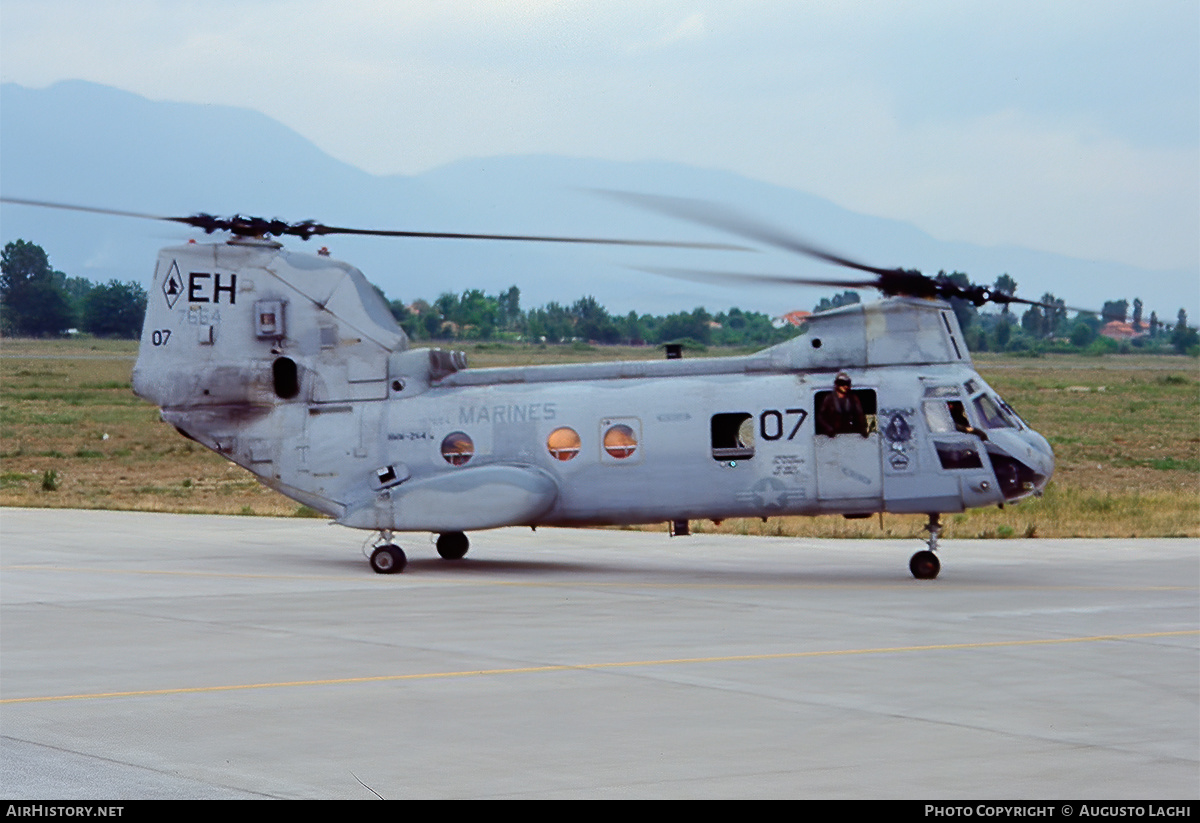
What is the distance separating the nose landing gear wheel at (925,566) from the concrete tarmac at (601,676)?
0.40m

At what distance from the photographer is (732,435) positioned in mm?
21125

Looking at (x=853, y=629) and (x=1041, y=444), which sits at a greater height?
(x=1041, y=444)

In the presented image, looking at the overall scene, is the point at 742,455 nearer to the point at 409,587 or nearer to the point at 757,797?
the point at 409,587

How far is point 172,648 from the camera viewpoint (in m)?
14.9

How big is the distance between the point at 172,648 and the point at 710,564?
9.43 meters

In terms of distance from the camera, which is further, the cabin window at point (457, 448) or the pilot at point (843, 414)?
the cabin window at point (457, 448)

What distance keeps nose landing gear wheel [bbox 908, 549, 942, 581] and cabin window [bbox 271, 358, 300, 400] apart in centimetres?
863

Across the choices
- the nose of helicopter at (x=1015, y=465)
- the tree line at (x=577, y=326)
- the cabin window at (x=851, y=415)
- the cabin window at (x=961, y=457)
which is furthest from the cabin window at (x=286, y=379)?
the tree line at (x=577, y=326)

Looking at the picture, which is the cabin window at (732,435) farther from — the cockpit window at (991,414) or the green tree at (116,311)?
the green tree at (116,311)

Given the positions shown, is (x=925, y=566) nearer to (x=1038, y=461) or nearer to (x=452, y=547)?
(x=1038, y=461)

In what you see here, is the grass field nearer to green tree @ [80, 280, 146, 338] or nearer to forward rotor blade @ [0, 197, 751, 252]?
forward rotor blade @ [0, 197, 751, 252]

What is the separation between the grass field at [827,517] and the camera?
94.6 feet

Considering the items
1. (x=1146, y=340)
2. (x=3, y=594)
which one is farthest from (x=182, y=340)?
(x=1146, y=340)

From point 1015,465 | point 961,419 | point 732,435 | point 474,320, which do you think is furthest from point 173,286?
point 474,320
